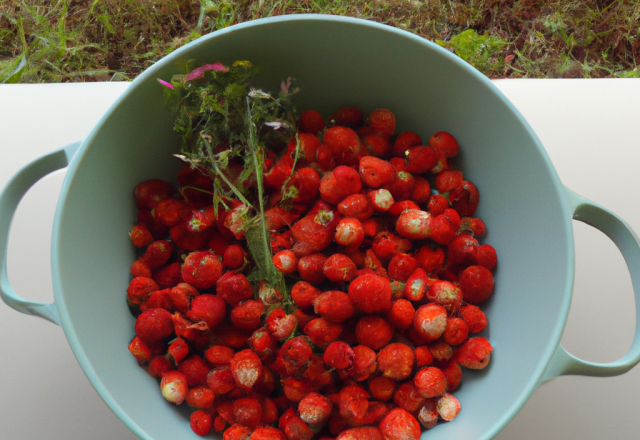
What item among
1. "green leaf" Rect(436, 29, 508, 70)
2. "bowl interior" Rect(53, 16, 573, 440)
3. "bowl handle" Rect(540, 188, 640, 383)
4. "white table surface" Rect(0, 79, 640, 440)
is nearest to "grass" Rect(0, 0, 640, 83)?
"green leaf" Rect(436, 29, 508, 70)

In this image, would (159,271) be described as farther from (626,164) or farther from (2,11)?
(2,11)

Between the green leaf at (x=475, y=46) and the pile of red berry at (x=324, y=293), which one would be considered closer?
the pile of red berry at (x=324, y=293)

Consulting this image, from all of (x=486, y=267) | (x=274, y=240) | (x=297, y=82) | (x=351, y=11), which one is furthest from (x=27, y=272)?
(x=351, y=11)

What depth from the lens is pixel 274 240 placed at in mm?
671

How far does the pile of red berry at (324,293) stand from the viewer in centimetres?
60

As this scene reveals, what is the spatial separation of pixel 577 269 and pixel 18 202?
89 centimetres

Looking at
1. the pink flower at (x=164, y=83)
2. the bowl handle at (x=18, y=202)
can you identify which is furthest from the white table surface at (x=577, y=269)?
the pink flower at (x=164, y=83)

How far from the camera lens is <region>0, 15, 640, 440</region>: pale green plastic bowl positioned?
560mm

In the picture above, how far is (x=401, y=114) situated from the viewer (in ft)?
2.45

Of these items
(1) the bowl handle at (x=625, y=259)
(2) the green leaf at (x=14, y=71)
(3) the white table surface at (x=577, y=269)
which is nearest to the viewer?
(1) the bowl handle at (x=625, y=259)

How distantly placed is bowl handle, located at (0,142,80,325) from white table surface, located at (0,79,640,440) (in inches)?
8.3

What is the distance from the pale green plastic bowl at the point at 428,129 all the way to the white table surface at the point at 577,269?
21cm

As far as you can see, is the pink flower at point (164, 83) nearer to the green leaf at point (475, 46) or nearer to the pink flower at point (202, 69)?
the pink flower at point (202, 69)

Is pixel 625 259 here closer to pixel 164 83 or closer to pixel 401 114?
A: pixel 401 114
